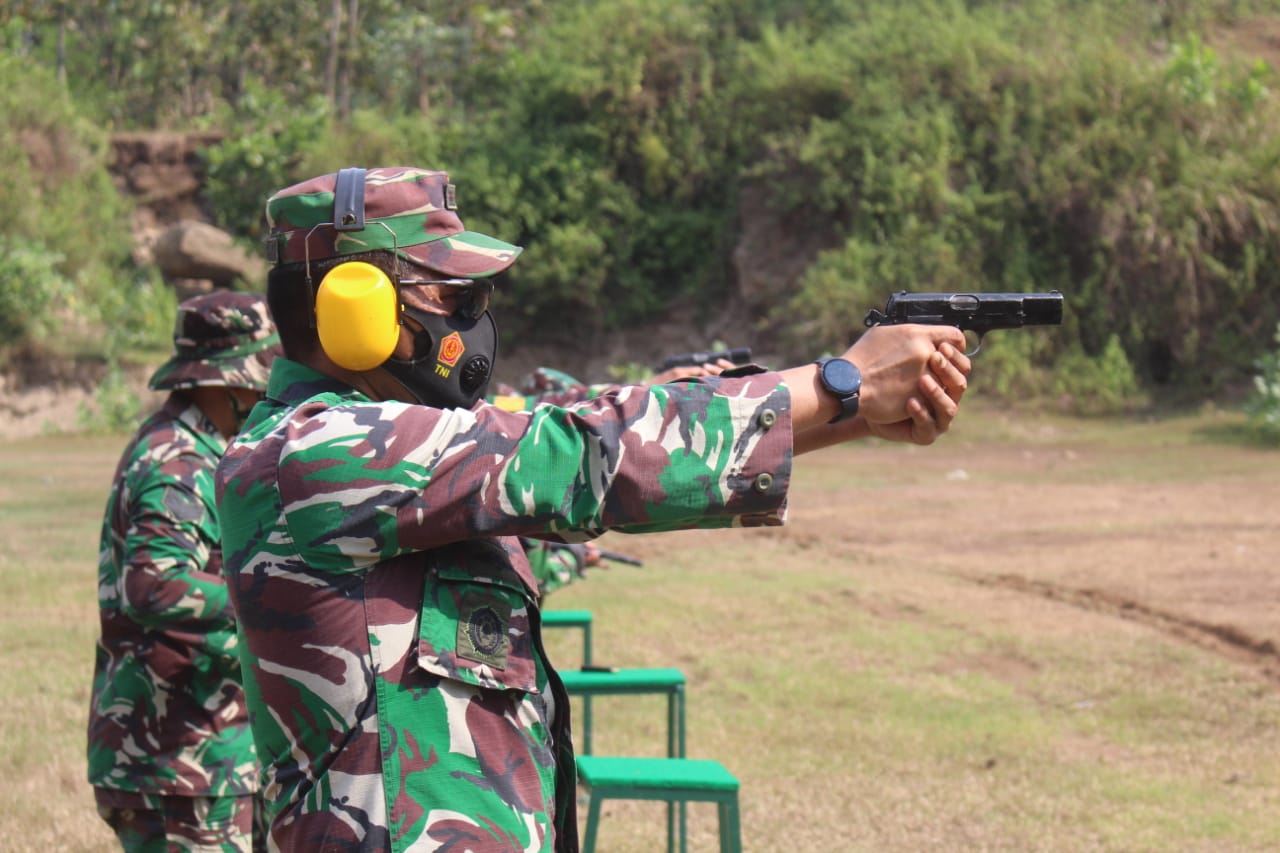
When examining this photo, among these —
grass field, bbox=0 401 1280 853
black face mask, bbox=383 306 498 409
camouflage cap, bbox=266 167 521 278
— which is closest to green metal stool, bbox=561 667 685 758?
grass field, bbox=0 401 1280 853

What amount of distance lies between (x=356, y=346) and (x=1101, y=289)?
79.2ft

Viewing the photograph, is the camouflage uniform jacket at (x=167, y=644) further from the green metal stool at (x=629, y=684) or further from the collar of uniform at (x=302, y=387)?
the collar of uniform at (x=302, y=387)

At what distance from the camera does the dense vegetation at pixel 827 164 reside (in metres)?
23.9

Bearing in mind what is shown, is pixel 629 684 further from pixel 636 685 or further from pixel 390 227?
pixel 390 227

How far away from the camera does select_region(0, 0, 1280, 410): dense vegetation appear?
23922mm

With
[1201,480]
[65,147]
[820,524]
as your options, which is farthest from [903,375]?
[65,147]

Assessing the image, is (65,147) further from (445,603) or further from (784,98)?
(445,603)

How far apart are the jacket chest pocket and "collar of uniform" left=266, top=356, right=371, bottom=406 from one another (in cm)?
31

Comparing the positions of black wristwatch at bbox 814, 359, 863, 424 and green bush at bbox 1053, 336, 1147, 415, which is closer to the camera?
black wristwatch at bbox 814, 359, 863, 424

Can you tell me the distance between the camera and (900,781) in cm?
657

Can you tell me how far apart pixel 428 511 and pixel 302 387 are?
40cm

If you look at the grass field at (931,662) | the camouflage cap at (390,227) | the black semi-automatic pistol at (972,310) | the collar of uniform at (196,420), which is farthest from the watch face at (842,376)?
the grass field at (931,662)

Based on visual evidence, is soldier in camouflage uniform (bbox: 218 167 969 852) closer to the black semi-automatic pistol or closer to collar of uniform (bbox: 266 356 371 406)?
collar of uniform (bbox: 266 356 371 406)

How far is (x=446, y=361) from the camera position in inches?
82.6
